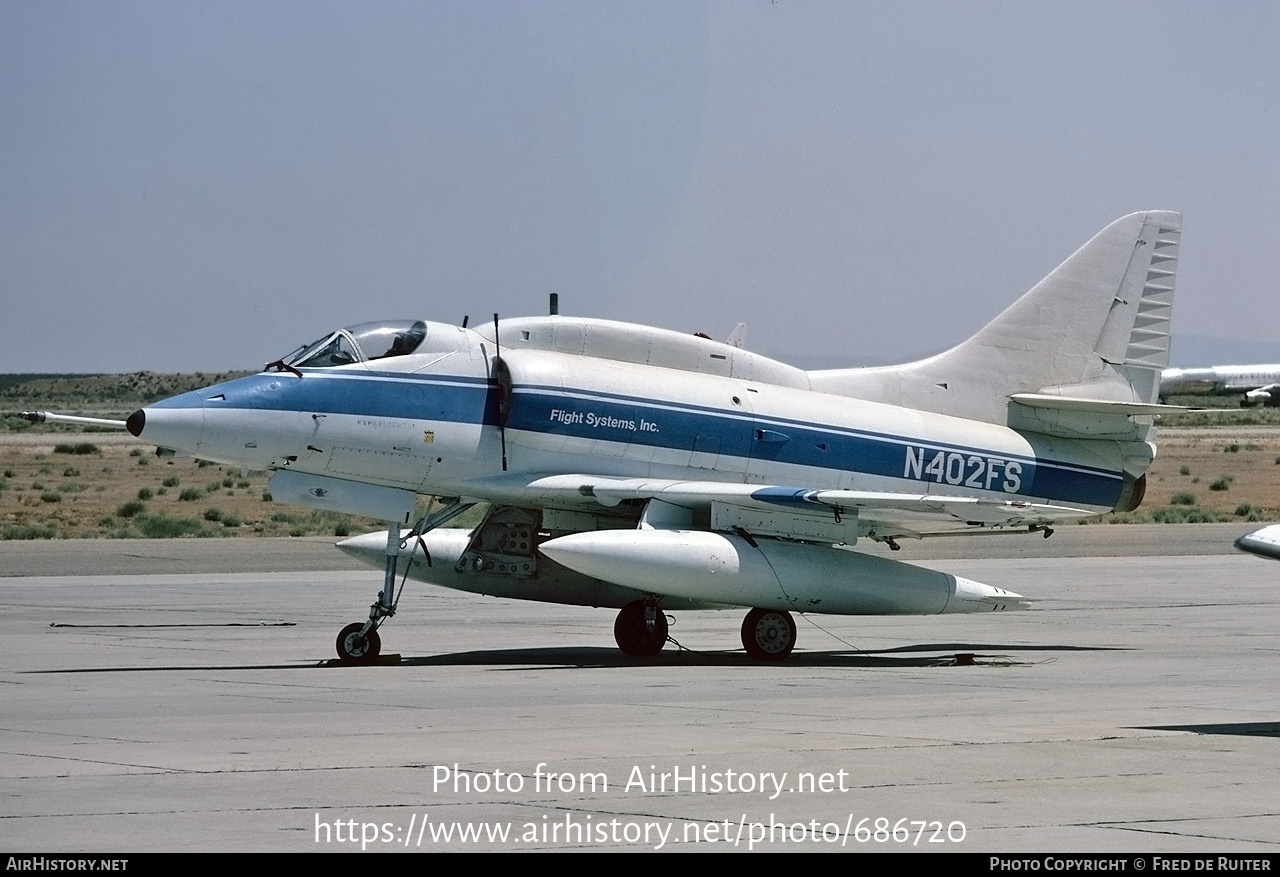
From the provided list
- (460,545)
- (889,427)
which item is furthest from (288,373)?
(889,427)

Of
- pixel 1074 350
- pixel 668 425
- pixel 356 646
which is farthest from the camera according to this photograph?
pixel 1074 350

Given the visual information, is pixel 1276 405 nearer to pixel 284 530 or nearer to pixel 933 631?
pixel 284 530

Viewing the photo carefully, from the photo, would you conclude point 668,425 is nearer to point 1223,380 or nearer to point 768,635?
point 768,635

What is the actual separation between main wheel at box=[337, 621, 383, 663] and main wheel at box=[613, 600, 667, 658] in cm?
261

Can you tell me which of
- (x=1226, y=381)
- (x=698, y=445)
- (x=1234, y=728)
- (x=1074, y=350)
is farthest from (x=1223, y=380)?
(x=1234, y=728)

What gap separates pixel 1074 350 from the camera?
21672 millimetres

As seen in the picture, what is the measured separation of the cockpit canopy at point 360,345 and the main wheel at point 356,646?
2.64 meters

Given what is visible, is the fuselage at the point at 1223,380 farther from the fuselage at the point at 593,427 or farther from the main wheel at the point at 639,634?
the main wheel at the point at 639,634

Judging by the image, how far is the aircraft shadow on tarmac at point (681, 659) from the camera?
57.9 ft

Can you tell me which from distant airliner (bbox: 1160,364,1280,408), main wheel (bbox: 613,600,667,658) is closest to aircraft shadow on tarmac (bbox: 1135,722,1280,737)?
main wheel (bbox: 613,600,667,658)

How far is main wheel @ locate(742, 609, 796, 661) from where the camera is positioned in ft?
60.9

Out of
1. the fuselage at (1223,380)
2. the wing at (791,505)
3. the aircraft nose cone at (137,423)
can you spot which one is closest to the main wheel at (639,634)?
the wing at (791,505)

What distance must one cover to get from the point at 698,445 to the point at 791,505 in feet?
4.77

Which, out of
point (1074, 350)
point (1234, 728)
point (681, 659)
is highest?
point (1074, 350)
